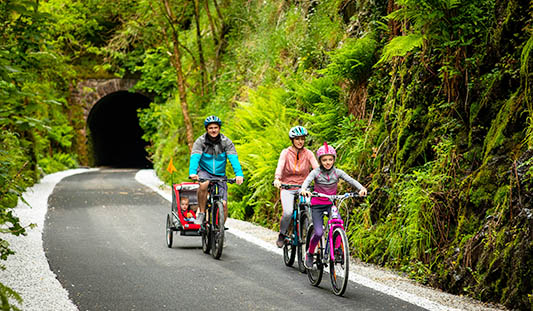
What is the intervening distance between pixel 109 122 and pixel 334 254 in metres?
42.9

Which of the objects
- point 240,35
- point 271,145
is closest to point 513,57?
point 271,145

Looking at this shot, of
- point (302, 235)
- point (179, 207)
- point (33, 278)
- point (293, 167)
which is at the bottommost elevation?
point (33, 278)

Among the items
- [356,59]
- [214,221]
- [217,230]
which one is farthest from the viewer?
[356,59]

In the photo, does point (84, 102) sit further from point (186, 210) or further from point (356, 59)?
point (186, 210)

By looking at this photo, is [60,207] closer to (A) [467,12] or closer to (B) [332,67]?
(B) [332,67]

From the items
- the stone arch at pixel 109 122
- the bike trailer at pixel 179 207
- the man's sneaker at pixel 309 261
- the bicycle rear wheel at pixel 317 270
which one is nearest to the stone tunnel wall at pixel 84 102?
the stone arch at pixel 109 122

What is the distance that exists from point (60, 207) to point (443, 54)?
35.7 feet

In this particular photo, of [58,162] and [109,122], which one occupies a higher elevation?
[109,122]

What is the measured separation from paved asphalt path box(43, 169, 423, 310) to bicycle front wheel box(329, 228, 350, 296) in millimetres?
134

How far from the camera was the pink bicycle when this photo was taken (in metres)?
6.54

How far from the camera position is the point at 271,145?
1308cm

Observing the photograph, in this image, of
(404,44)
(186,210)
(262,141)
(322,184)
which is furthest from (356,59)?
(322,184)

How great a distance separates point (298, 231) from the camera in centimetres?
802

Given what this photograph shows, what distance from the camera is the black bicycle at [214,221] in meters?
8.87
